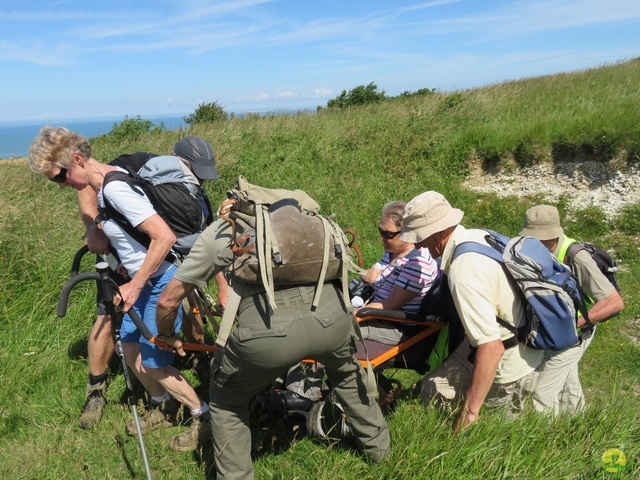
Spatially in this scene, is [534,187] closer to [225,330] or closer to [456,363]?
[456,363]

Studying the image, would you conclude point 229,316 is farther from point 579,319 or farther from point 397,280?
point 579,319

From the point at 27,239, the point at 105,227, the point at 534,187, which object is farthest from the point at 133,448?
the point at 534,187

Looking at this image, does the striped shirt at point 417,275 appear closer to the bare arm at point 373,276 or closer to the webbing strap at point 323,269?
the bare arm at point 373,276

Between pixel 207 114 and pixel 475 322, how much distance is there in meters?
14.1

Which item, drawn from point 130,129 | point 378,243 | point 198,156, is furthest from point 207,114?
point 198,156

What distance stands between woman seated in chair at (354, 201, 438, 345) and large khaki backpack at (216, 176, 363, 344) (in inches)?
43.5

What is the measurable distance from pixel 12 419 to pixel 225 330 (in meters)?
2.51

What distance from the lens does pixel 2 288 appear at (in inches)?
200

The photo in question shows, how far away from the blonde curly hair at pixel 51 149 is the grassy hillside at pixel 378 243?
190 centimetres

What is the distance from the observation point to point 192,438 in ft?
11.5

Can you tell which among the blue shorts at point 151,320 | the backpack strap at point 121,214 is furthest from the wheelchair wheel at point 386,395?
the backpack strap at point 121,214

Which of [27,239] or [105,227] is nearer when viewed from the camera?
[105,227]

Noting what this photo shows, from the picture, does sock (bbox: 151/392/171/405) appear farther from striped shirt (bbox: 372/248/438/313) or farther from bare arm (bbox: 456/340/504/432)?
bare arm (bbox: 456/340/504/432)

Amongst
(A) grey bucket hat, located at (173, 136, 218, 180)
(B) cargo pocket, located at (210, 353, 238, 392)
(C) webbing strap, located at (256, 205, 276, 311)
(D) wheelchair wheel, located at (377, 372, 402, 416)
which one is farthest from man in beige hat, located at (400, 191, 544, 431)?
(A) grey bucket hat, located at (173, 136, 218, 180)
